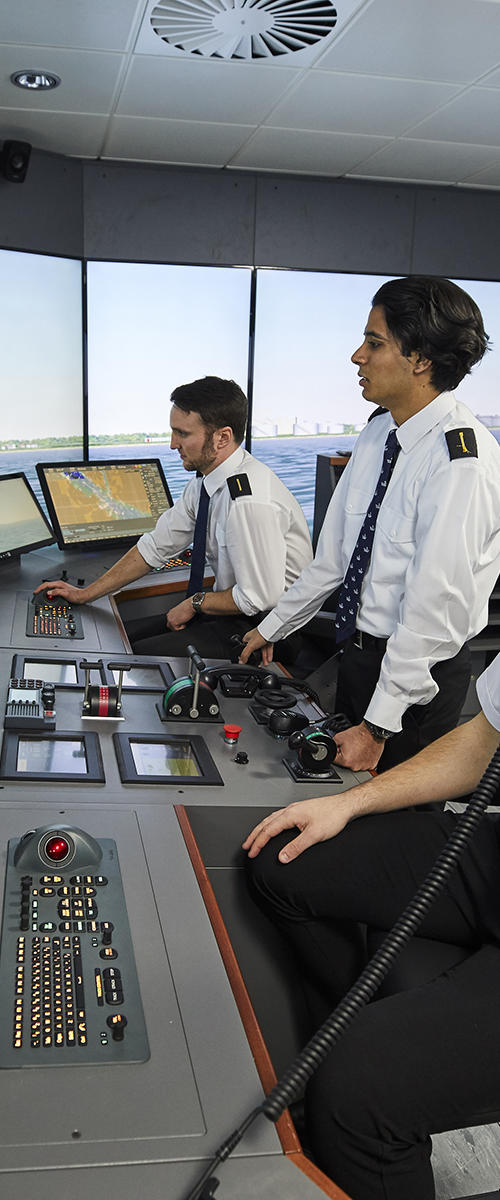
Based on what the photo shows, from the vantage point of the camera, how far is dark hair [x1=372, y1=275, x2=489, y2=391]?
2.18 metres

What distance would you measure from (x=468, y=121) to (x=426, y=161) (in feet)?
2.49

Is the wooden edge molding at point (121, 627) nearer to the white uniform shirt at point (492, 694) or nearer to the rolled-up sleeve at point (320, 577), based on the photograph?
the rolled-up sleeve at point (320, 577)

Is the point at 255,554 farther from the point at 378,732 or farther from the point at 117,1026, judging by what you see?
the point at 117,1026

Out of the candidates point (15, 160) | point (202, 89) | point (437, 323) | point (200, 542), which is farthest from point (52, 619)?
point (15, 160)

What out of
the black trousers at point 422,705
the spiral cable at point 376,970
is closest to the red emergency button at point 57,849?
the spiral cable at point 376,970

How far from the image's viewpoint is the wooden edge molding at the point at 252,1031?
91cm

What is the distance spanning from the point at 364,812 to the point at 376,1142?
58 centimetres

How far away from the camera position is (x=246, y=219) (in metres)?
4.84

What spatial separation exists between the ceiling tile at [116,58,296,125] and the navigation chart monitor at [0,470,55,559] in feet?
5.17

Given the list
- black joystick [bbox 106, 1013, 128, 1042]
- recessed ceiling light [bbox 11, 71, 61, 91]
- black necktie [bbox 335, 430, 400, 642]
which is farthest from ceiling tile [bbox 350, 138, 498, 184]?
black joystick [bbox 106, 1013, 128, 1042]

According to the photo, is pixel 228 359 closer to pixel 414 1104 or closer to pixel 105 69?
pixel 105 69

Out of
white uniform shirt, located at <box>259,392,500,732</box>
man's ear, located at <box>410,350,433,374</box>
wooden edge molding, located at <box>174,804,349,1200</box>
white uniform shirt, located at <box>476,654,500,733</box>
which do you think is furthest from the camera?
man's ear, located at <box>410,350,433,374</box>

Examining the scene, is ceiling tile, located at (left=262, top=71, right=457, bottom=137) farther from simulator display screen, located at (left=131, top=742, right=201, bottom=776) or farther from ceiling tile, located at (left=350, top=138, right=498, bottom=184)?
simulator display screen, located at (left=131, top=742, right=201, bottom=776)

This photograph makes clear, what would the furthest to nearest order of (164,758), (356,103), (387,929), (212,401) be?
1. (356,103)
2. (212,401)
3. (164,758)
4. (387,929)
